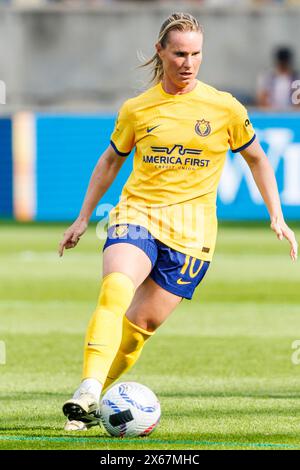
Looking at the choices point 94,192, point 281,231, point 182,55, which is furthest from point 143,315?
point 182,55

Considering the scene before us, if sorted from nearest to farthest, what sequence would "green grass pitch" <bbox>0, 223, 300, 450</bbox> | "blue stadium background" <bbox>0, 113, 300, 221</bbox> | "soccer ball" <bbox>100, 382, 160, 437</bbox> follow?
1. "soccer ball" <bbox>100, 382, 160, 437</bbox>
2. "green grass pitch" <bbox>0, 223, 300, 450</bbox>
3. "blue stadium background" <bbox>0, 113, 300, 221</bbox>

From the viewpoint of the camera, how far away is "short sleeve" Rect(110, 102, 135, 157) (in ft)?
20.6

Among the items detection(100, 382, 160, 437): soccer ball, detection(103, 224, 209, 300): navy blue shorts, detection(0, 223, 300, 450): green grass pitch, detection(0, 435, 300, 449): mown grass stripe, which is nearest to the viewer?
detection(0, 435, 300, 449): mown grass stripe

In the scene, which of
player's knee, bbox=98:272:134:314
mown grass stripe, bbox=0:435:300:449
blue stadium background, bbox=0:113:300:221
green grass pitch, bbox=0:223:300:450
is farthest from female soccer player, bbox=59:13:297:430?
blue stadium background, bbox=0:113:300:221

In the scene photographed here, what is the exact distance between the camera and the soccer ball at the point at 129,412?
5.80 meters

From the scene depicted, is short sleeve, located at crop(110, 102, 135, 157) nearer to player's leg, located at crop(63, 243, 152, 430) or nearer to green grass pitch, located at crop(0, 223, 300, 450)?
player's leg, located at crop(63, 243, 152, 430)

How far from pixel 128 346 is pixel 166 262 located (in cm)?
51

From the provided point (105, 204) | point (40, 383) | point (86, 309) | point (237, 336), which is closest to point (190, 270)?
point (40, 383)

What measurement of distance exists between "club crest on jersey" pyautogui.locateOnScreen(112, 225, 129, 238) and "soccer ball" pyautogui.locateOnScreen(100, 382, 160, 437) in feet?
2.56

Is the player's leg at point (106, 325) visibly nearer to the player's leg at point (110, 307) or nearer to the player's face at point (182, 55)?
the player's leg at point (110, 307)

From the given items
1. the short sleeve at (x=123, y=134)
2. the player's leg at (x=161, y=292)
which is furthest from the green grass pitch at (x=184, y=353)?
the short sleeve at (x=123, y=134)

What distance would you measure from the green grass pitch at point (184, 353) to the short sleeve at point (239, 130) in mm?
1470

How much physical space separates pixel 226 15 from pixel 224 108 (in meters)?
16.6

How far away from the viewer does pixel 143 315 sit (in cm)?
627
